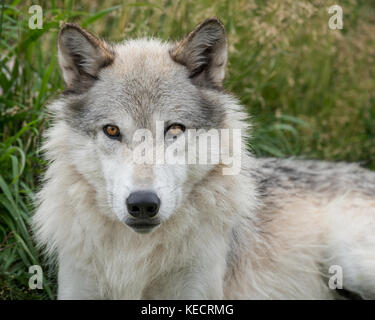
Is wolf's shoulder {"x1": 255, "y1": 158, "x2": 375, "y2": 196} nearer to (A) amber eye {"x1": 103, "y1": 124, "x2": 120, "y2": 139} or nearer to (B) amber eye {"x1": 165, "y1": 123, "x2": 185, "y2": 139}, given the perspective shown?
(B) amber eye {"x1": 165, "y1": 123, "x2": 185, "y2": 139}

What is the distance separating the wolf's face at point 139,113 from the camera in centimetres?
315

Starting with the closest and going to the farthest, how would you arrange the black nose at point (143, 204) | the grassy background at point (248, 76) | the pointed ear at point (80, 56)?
the black nose at point (143, 204) → the pointed ear at point (80, 56) → the grassy background at point (248, 76)

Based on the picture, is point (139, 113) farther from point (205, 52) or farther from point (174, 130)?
point (205, 52)

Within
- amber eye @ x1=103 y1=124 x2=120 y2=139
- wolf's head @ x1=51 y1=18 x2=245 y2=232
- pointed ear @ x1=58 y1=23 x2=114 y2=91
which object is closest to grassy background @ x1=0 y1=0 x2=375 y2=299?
pointed ear @ x1=58 y1=23 x2=114 y2=91

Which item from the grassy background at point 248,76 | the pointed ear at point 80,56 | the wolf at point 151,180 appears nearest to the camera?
the wolf at point 151,180

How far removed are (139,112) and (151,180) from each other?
0.48 metres

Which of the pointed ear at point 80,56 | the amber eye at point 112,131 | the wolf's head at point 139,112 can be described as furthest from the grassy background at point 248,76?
the amber eye at point 112,131

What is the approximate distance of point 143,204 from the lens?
118 inches

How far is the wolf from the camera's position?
335cm

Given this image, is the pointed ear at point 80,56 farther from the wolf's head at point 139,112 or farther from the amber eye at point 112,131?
the amber eye at point 112,131

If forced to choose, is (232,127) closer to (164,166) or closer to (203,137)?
(203,137)

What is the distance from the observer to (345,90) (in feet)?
23.5
